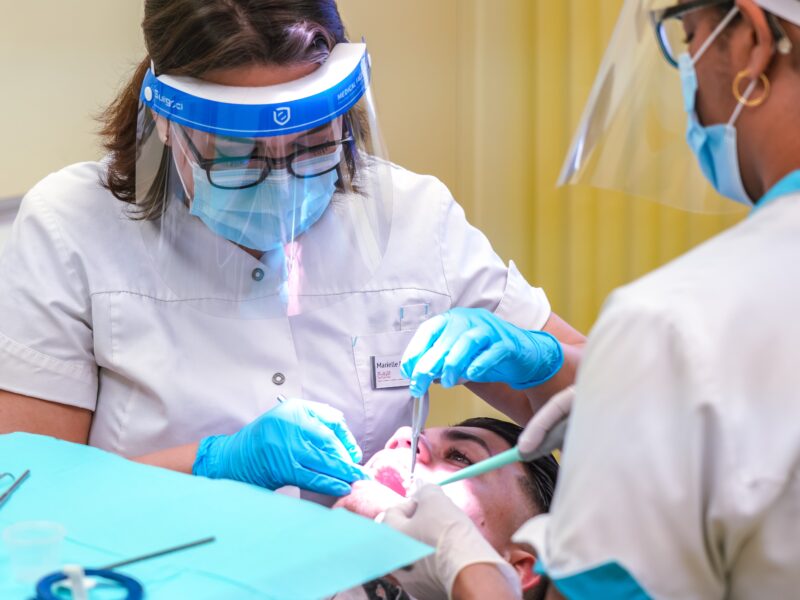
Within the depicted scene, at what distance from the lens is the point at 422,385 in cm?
187

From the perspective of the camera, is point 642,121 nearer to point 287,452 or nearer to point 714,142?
point 714,142

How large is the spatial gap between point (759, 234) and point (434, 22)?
2370 millimetres

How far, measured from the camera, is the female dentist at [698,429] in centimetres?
92

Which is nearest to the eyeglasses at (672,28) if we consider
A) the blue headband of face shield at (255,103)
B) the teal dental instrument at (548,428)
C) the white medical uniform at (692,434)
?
the white medical uniform at (692,434)

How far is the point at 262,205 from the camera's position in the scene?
1.73 metres

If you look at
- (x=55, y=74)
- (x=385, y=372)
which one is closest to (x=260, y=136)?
(x=385, y=372)

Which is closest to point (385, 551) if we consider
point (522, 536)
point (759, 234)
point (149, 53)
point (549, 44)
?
point (522, 536)

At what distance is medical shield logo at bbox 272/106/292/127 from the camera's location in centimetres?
160

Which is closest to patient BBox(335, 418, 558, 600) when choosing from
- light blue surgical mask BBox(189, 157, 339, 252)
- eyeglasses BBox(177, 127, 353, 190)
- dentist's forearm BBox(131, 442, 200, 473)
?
dentist's forearm BBox(131, 442, 200, 473)

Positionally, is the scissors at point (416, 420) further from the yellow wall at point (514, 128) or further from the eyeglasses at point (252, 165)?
the yellow wall at point (514, 128)

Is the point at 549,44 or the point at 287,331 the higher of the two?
the point at 549,44

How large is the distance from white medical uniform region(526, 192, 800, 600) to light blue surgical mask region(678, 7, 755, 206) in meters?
0.17

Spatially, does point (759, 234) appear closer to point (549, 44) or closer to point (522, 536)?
point (522, 536)

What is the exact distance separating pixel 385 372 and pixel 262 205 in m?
0.46
